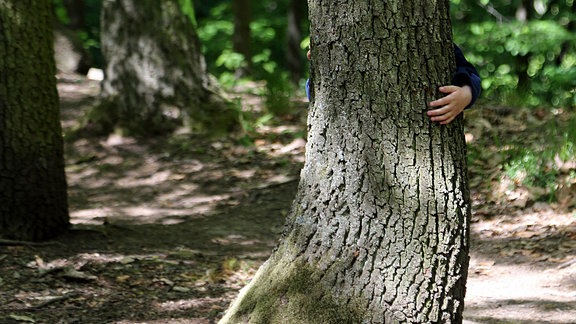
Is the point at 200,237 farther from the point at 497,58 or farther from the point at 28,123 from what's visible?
the point at 497,58

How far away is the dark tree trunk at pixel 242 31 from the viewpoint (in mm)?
14883

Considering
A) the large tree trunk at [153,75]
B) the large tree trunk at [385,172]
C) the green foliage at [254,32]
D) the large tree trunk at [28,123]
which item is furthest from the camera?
the green foliage at [254,32]

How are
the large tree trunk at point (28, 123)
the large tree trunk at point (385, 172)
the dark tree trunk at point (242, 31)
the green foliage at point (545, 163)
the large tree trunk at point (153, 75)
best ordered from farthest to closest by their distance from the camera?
1. the dark tree trunk at point (242, 31)
2. the large tree trunk at point (153, 75)
3. the green foliage at point (545, 163)
4. the large tree trunk at point (28, 123)
5. the large tree trunk at point (385, 172)

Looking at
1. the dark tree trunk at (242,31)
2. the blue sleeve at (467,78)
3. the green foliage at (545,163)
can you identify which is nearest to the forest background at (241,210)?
the green foliage at (545,163)

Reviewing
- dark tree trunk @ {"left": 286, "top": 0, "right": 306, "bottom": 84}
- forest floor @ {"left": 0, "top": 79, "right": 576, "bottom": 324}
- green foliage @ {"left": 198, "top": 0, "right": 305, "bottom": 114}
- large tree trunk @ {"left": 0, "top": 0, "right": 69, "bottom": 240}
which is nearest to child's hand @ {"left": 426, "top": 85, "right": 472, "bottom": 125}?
forest floor @ {"left": 0, "top": 79, "right": 576, "bottom": 324}

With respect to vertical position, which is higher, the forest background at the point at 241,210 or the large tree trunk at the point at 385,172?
the large tree trunk at the point at 385,172

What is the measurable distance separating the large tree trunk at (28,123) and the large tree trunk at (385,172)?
8.59 feet

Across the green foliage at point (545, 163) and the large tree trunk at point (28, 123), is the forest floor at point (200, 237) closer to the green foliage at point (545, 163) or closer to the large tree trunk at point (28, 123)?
the green foliage at point (545, 163)

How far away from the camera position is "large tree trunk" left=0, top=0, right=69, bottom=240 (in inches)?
179

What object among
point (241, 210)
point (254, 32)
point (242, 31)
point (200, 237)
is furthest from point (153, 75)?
point (254, 32)

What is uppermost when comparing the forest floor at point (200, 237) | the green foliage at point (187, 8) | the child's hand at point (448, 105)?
the green foliage at point (187, 8)

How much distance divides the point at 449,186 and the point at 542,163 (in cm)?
331

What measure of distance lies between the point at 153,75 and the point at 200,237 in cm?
295

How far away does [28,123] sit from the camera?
462cm
